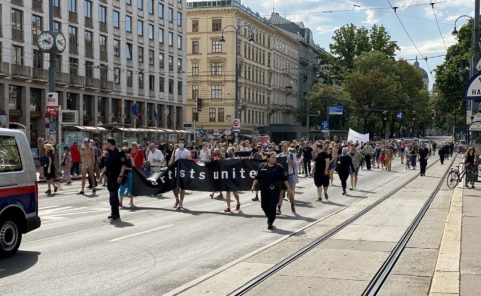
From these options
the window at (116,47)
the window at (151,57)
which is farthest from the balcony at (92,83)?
the window at (151,57)

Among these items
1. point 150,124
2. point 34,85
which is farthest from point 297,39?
point 34,85

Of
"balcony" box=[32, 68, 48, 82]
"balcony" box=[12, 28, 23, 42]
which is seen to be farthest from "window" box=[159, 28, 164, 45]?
"balcony" box=[12, 28, 23, 42]

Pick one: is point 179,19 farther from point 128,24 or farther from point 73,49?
point 73,49

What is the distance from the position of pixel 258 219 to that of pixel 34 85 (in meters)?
37.9

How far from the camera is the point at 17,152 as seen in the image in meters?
9.53

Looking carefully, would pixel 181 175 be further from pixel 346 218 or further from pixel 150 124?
pixel 150 124

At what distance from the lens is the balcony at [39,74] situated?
1848 inches

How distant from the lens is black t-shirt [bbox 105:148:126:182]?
43.9 ft

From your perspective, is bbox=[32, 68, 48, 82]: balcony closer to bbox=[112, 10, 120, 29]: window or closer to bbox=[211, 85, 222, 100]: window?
bbox=[112, 10, 120, 29]: window

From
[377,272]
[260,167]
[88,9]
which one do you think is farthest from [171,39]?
[377,272]

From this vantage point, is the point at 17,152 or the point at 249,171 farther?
the point at 249,171

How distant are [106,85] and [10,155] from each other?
48.9 metres

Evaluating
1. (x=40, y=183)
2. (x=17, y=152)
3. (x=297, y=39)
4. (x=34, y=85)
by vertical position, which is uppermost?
(x=297, y=39)

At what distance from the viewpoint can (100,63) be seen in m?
57.0
